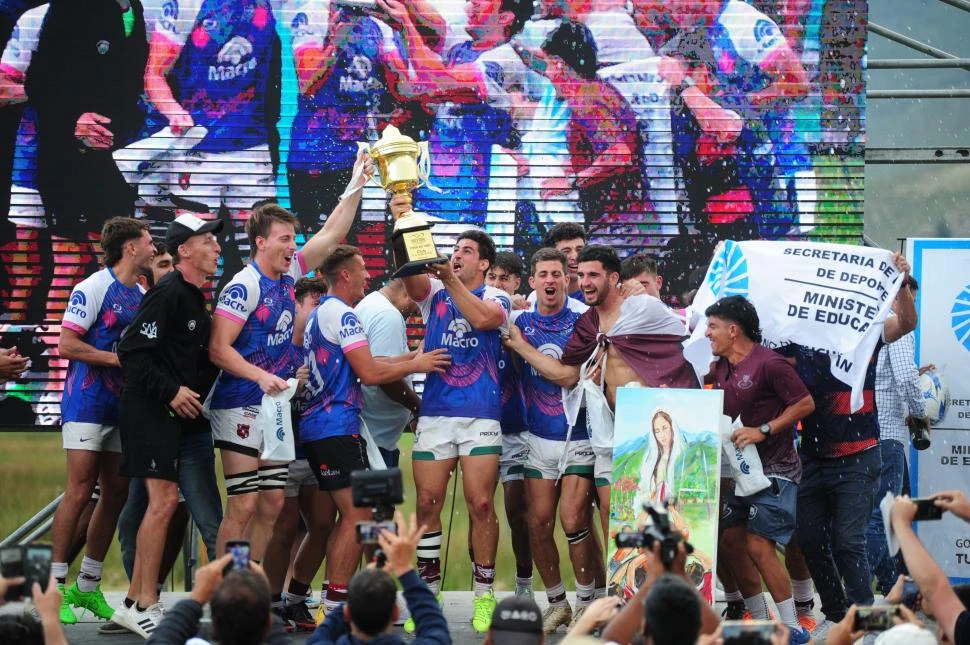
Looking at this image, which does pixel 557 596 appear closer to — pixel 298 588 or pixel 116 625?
pixel 298 588

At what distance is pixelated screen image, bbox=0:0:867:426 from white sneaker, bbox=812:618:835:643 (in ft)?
9.55

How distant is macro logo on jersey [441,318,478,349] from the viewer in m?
6.34

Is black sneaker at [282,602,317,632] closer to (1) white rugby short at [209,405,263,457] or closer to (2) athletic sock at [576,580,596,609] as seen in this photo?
(1) white rugby short at [209,405,263,457]

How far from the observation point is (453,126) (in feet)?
28.4

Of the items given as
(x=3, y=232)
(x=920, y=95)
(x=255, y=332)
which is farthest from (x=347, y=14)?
(x=920, y=95)

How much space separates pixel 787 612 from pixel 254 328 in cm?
298

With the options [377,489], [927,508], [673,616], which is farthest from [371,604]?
[927,508]

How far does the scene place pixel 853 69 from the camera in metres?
8.51

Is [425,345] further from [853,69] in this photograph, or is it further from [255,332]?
[853,69]

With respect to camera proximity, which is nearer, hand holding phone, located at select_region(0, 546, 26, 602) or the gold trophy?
hand holding phone, located at select_region(0, 546, 26, 602)

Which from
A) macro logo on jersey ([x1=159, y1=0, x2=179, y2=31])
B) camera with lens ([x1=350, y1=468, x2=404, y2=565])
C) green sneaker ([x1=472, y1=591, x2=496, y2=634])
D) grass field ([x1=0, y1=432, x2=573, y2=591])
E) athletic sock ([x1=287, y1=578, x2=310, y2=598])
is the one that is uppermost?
macro logo on jersey ([x1=159, y1=0, x2=179, y2=31])

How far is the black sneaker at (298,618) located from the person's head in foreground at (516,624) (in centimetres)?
292

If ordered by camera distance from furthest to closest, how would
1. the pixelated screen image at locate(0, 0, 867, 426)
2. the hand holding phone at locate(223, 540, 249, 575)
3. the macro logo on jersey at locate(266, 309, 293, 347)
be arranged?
the pixelated screen image at locate(0, 0, 867, 426) → the macro logo on jersey at locate(266, 309, 293, 347) → the hand holding phone at locate(223, 540, 249, 575)

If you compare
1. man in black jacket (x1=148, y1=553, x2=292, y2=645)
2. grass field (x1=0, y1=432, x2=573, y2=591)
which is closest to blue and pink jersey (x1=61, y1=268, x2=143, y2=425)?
man in black jacket (x1=148, y1=553, x2=292, y2=645)
